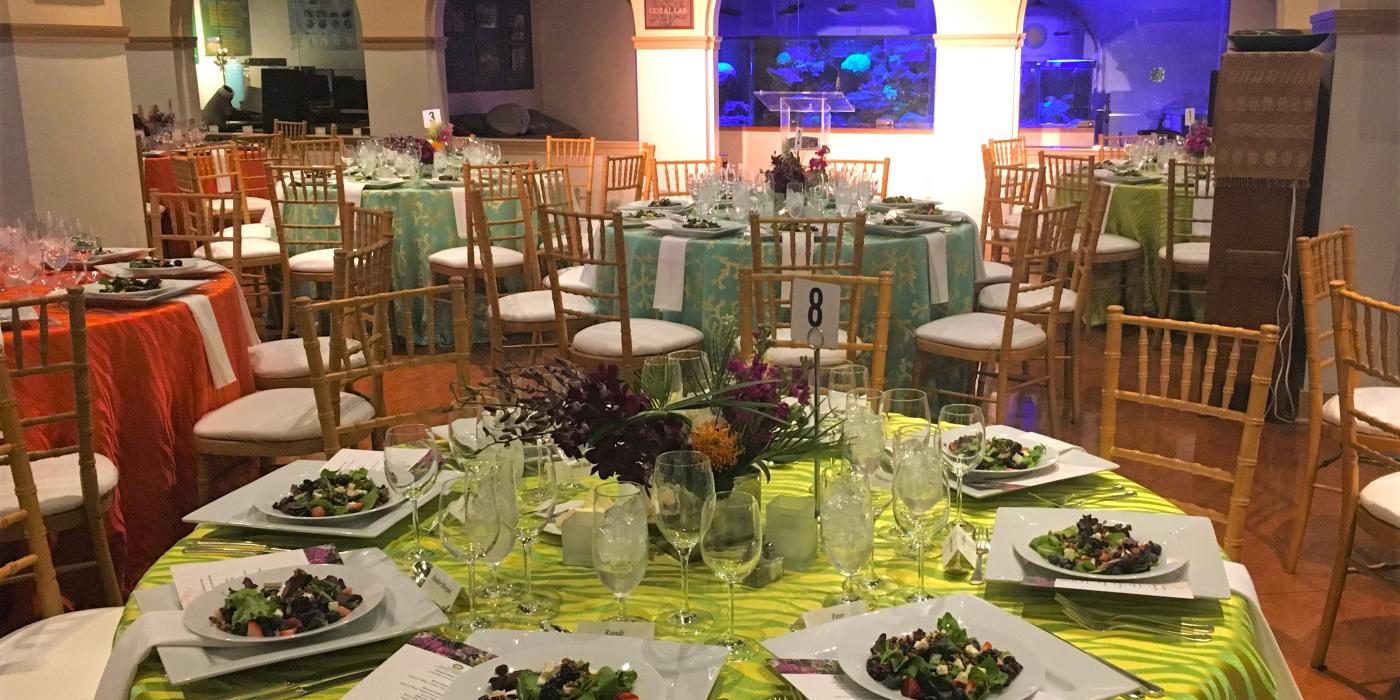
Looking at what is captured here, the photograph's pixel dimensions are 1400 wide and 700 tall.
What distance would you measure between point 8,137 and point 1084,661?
6205mm

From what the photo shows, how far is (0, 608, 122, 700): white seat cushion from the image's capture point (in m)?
1.96

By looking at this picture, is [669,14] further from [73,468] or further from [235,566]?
[235,566]

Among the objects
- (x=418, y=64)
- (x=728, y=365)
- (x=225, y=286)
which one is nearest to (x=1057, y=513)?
(x=728, y=365)

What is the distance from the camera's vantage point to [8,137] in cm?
593

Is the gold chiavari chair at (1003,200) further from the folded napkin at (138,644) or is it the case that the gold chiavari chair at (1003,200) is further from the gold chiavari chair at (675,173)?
the folded napkin at (138,644)

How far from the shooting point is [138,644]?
144 centimetres

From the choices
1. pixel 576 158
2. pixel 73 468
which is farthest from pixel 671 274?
pixel 576 158

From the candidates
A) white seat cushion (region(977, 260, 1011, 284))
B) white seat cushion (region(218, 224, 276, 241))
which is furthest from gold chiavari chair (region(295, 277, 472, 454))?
white seat cushion (region(218, 224, 276, 241))

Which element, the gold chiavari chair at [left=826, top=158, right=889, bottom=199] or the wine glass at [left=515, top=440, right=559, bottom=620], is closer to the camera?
the wine glass at [left=515, top=440, right=559, bottom=620]

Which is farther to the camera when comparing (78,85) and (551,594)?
(78,85)

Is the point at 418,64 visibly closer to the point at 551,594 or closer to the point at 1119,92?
the point at 1119,92

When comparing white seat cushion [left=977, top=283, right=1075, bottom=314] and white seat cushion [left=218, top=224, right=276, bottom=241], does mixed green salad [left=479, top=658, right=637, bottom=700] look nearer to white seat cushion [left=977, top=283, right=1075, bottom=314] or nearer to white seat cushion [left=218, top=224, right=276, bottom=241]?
white seat cushion [left=977, top=283, right=1075, bottom=314]

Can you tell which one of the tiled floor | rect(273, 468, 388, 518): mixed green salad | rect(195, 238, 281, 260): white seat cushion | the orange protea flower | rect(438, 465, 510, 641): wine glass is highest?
the orange protea flower

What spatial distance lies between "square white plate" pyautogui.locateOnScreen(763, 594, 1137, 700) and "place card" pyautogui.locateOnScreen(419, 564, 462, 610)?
46 centimetres
